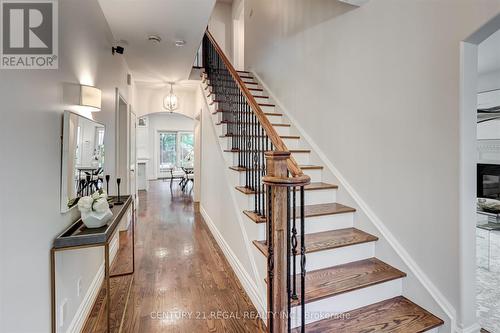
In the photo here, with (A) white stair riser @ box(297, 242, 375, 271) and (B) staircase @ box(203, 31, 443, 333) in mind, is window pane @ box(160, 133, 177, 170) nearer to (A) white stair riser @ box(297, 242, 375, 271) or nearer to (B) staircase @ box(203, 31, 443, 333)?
(B) staircase @ box(203, 31, 443, 333)

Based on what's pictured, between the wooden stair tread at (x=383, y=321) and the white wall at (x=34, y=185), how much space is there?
59.9 inches

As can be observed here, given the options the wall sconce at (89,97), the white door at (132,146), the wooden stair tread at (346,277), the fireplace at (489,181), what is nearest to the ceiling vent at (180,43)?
the wall sconce at (89,97)

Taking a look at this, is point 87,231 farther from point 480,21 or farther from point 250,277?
point 480,21

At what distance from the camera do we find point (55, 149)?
1644 mm

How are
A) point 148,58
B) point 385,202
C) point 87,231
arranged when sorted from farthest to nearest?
point 148,58
point 385,202
point 87,231

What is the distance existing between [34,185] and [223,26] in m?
6.80

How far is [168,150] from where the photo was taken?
1241cm

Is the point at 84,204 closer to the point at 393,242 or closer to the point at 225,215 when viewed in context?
the point at 225,215

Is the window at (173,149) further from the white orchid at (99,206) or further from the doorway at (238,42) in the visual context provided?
the white orchid at (99,206)

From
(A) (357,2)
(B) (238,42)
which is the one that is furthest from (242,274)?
(B) (238,42)

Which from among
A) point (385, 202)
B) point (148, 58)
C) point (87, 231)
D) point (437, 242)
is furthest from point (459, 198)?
point (148, 58)

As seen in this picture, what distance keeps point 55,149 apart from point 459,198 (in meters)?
2.59

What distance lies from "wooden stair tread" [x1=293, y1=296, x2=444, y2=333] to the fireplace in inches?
84.9

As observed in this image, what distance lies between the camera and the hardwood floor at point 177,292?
80.8 inches
